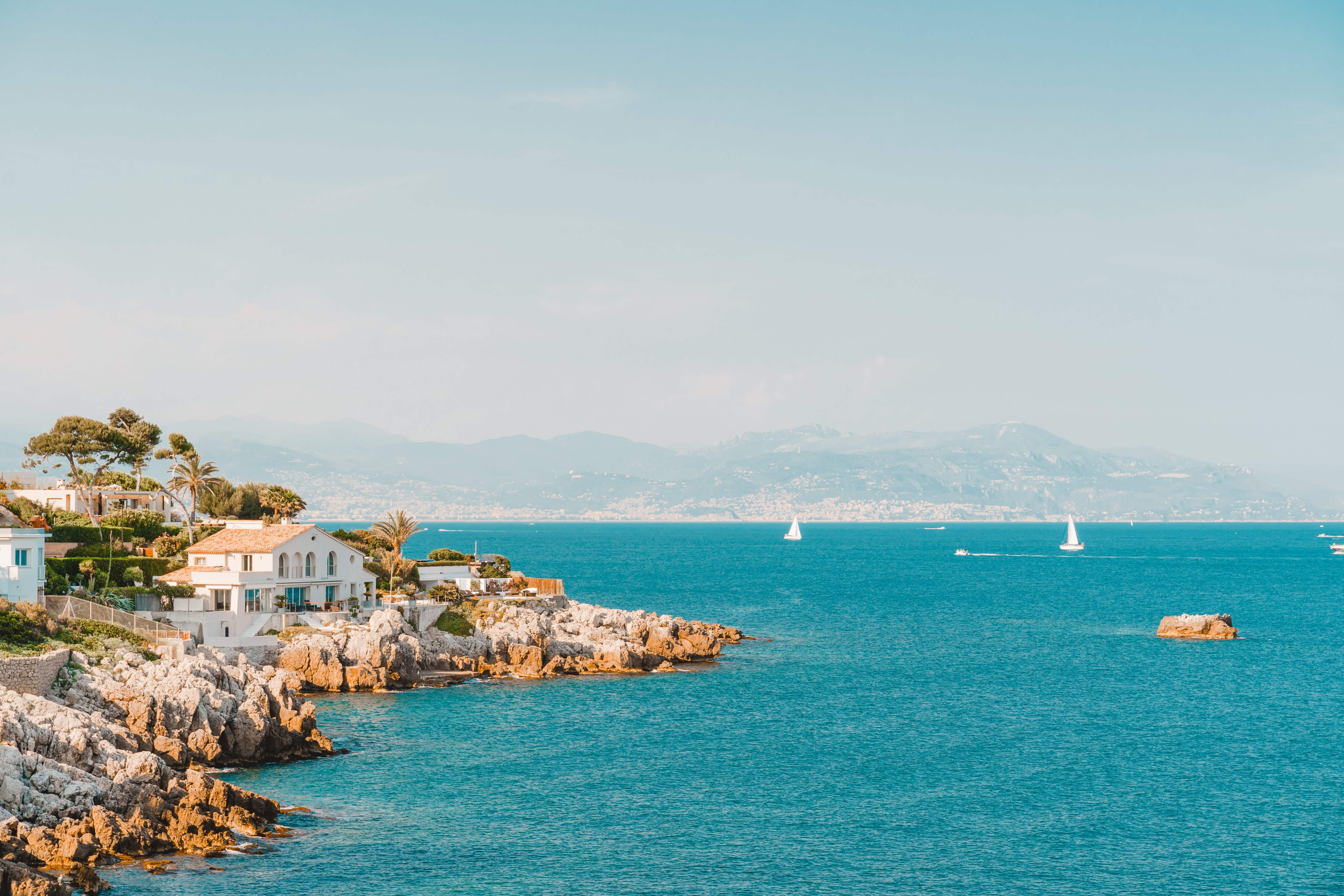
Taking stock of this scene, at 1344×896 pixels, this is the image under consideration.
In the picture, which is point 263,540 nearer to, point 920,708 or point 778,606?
point 920,708

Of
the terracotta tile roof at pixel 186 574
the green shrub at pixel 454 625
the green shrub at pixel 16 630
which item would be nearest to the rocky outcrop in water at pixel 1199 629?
the green shrub at pixel 454 625

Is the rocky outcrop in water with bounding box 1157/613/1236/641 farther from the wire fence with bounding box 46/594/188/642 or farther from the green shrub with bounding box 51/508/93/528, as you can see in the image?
the green shrub with bounding box 51/508/93/528

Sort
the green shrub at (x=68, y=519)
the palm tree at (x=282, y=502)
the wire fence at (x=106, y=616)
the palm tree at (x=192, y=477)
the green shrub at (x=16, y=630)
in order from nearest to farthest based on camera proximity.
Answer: the green shrub at (x=16, y=630) < the wire fence at (x=106, y=616) < the green shrub at (x=68, y=519) < the palm tree at (x=192, y=477) < the palm tree at (x=282, y=502)

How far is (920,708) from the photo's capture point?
224ft

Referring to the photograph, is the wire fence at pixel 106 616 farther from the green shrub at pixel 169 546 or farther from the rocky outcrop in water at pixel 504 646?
the green shrub at pixel 169 546

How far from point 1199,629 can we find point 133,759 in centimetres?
9006

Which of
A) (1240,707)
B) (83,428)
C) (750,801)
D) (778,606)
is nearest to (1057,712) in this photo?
(1240,707)

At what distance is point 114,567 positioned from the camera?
73750 millimetres

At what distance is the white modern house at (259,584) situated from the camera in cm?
6969

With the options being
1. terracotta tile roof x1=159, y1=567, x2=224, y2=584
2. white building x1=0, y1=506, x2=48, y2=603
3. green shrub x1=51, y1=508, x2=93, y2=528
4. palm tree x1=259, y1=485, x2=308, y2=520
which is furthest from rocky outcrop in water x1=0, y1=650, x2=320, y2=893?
palm tree x1=259, y1=485, x2=308, y2=520

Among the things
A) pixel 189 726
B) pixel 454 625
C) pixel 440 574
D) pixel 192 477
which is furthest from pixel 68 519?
pixel 189 726

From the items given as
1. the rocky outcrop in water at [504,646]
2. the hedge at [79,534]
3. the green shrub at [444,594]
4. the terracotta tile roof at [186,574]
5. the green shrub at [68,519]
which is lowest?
the rocky outcrop in water at [504,646]

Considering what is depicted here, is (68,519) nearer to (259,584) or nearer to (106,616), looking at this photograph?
(259,584)

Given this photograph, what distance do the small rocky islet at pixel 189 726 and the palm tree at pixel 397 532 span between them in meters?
7.89
